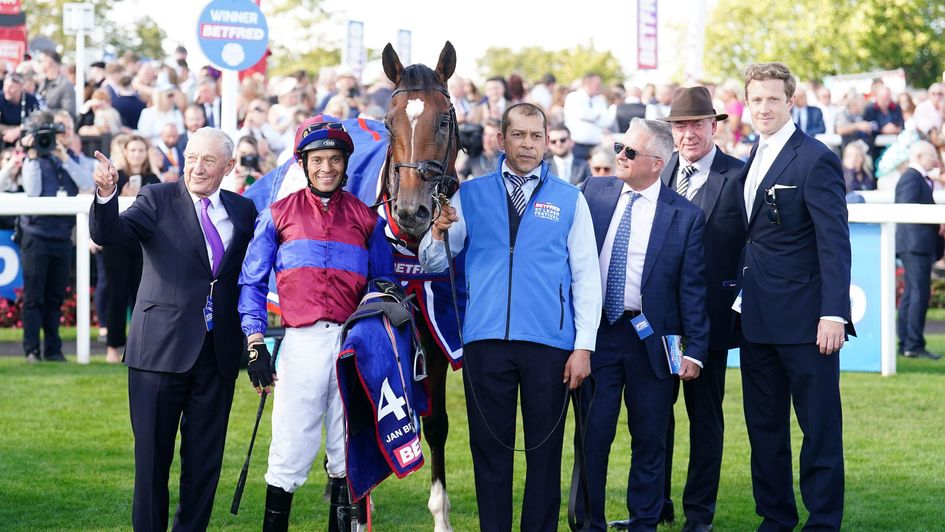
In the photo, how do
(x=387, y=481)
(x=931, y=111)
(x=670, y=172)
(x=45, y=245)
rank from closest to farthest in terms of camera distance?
(x=670, y=172) → (x=387, y=481) → (x=45, y=245) → (x=931, y=111)

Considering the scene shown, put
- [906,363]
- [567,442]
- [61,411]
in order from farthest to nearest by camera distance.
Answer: [906,363], [61,411], [567,442]

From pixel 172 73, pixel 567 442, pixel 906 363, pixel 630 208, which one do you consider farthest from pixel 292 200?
pixel 172 73

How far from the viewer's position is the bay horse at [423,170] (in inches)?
210

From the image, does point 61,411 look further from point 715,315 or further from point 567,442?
point 715,315

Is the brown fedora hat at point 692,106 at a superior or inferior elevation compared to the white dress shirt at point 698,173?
superior

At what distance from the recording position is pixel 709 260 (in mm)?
6293

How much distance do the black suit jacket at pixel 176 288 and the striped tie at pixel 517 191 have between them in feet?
4.03

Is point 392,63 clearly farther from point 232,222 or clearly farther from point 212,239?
point 212,239

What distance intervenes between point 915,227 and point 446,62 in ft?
26.4

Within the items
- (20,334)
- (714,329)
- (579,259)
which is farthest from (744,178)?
(20,334)

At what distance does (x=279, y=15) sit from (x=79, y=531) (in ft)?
149

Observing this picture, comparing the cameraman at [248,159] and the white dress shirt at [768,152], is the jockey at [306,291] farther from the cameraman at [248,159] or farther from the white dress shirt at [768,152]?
the cameraman at [248,159]

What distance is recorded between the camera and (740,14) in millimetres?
48594

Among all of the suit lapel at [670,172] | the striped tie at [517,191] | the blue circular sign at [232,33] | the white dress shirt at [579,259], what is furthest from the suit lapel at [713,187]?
the blue circular sign at [232,33]
